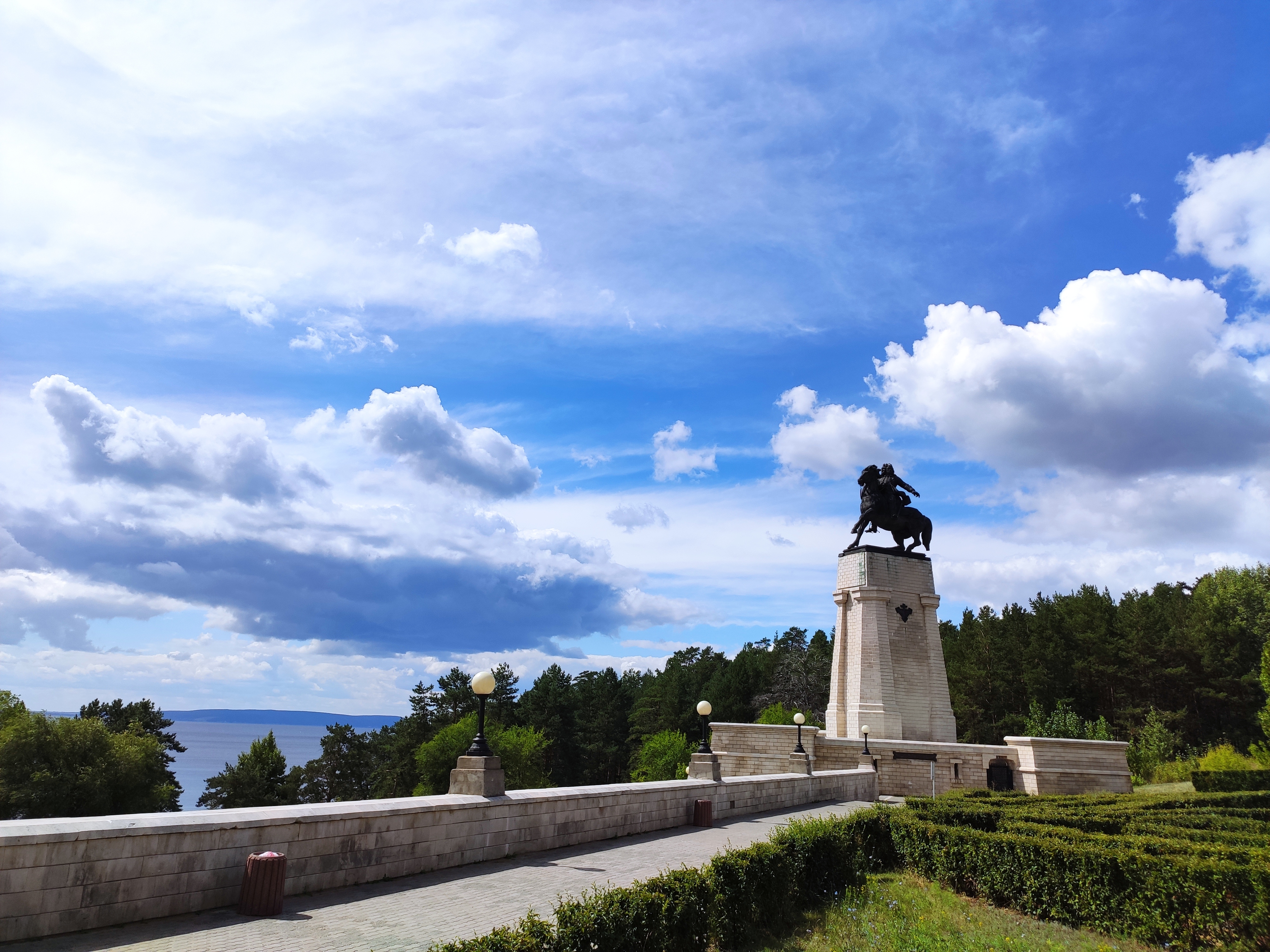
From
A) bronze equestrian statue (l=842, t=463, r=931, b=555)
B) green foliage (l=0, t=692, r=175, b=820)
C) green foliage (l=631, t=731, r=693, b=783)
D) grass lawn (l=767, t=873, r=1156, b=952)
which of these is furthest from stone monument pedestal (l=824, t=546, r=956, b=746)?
green foliage (l=0, t=692, r=175, b=820)

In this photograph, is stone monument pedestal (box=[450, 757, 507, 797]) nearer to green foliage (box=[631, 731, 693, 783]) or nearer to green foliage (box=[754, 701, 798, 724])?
green foliage (box=[754, 701, 798, 724])

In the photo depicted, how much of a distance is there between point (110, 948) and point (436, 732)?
57243 mm

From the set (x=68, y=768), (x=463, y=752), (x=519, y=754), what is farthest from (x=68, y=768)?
(x=519, y=754)

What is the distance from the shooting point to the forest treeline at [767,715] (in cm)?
3594

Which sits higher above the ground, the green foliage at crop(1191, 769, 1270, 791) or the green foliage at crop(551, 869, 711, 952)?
the green foliage at crop(551, 869, 711, 952)

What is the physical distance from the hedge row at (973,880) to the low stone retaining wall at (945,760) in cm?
1064

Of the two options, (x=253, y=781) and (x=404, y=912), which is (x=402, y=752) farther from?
(x=404, y=912)

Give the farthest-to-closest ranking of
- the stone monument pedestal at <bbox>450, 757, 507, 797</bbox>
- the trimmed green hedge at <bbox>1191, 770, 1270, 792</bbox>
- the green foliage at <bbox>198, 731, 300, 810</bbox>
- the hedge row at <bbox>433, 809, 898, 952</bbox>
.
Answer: the green foliage at <bbox>198, 731, 300, 810</bbox> → the trimmed green hedge at <bbox>1191, 770, 1270, 792</bbox> → the stone monument pedestal at <bbox>450, 757, 507, 797</bbox> → the hedge row at <bbox>433, 809, 898, 952</bbox>

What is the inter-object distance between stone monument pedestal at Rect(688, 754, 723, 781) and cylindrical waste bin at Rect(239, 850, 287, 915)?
32.9 ft

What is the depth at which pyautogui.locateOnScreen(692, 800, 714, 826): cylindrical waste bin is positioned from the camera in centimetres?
1466

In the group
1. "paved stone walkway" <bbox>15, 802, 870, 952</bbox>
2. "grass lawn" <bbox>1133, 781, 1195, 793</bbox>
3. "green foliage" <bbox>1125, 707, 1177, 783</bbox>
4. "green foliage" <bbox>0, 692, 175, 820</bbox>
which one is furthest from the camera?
"green foliage" <bbox>0, 692, 175, 820</bbox>

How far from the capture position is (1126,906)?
842 centimetres

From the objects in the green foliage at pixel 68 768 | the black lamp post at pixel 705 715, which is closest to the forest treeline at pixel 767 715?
the green foliage at pixel 68 768

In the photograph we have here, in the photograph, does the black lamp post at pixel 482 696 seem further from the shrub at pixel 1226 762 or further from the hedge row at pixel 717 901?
the shrub at pixel 1226 762
